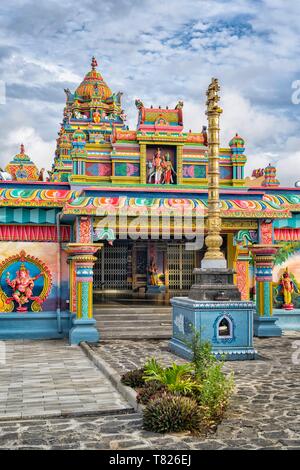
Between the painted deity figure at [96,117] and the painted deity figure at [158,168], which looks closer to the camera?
the painted deity figure at [158,168]

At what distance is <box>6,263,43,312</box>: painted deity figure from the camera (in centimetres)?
1620

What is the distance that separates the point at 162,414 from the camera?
6.87 meters

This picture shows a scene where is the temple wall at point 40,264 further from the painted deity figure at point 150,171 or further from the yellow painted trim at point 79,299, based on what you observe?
the painted deity figure at point 150,171

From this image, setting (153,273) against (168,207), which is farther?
(153,273)

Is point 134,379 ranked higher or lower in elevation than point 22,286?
lower

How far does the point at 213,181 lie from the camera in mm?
12711

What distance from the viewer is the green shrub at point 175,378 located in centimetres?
764

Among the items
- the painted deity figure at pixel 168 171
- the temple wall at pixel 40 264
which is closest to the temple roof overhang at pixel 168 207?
the temple wall at pixel 40 264

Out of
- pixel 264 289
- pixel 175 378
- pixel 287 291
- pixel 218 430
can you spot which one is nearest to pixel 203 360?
pixel 175 378

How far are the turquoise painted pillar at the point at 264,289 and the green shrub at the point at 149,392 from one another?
8.29 meters

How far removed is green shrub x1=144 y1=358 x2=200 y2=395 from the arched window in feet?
11.3

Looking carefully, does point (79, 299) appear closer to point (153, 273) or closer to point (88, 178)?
point (88, 178)

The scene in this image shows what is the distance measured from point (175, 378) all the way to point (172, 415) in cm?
117

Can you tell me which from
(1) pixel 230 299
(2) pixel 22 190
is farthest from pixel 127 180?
(1) pixel 230 299
